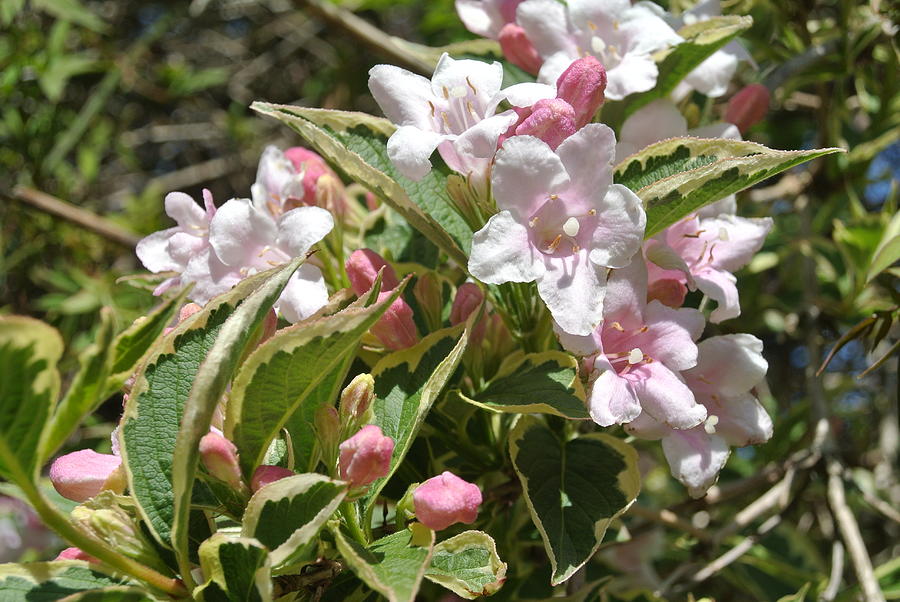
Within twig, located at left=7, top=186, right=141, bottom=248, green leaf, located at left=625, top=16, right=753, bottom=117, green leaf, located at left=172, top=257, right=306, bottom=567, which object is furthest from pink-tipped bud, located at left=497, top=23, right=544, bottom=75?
twig, located at left=7, top=186, right=141, bottom=248

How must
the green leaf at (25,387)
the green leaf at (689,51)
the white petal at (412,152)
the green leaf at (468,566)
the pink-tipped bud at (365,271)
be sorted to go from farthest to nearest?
the green leaf at (689,51)
the pink-tipped bud at (365,271)
the white petal at (412,152)
the green leaf at (468,566)
the green leaf at (25,387)

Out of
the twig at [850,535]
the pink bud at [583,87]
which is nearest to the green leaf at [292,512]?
the pink bud at [583,87]

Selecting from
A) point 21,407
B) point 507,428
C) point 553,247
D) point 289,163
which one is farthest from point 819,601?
point 21,407

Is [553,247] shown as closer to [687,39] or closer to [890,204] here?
[687,39]

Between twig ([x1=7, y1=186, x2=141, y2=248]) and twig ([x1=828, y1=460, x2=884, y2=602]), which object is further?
twig ([x1=7, y1=186, x2=141, y2=248])

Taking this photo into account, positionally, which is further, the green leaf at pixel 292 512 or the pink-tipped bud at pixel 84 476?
the pink-tipped bud at pixel 84 476

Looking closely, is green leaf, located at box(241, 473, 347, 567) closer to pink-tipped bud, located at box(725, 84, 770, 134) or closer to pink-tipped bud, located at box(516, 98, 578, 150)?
pink-tipped bud, located at box(516, 98, 578, 150)

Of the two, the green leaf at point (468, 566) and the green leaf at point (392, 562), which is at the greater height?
the green leaf at point (392, 562)

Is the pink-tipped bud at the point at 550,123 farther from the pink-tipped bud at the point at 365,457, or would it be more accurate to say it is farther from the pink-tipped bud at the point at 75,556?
the pink-tipped bud at the point at 75,556
